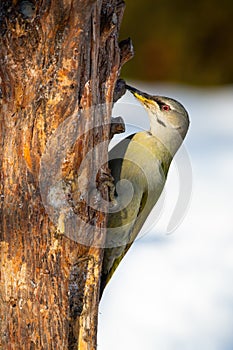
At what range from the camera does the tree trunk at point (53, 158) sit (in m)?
2.08

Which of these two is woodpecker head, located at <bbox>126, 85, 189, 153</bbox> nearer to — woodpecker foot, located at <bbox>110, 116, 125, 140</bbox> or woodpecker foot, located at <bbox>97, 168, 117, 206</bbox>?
woodpecker foot, located at <bbox>110, 116, 125, 140</bbox>

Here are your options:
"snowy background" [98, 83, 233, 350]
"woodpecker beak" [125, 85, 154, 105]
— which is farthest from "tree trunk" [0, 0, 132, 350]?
"snowy background" [98, 83, 233, 350]

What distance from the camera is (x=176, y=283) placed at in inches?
151

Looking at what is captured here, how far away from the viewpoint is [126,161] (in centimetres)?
242

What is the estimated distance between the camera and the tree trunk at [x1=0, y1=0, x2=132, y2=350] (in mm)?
2078

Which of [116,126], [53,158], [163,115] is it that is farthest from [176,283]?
[53,158]

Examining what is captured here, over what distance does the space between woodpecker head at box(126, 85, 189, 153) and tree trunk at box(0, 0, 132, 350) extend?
30cm

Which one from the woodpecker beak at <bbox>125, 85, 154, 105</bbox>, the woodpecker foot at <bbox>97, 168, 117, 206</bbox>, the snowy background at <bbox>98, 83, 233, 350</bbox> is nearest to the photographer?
the woodpecker foot at <bbox>97, 168, 117, 206</bbox>

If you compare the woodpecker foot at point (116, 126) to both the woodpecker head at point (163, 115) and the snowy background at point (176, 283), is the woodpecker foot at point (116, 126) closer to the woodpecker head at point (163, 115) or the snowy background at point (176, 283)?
the woodpecker head at point (163, 115)

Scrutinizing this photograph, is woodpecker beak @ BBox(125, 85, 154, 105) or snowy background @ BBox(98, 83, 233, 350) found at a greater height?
woodpecker beak @ BBox(125, 85, 154, 105)

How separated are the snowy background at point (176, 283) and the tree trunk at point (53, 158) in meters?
0.54

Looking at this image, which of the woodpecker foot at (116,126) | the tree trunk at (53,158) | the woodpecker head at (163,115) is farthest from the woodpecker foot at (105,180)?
the woodpecker head at (163,115)

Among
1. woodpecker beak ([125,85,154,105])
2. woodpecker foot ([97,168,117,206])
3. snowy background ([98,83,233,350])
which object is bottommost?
snowy background ([98,83,233,350])

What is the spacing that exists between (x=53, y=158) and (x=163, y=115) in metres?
0.51
